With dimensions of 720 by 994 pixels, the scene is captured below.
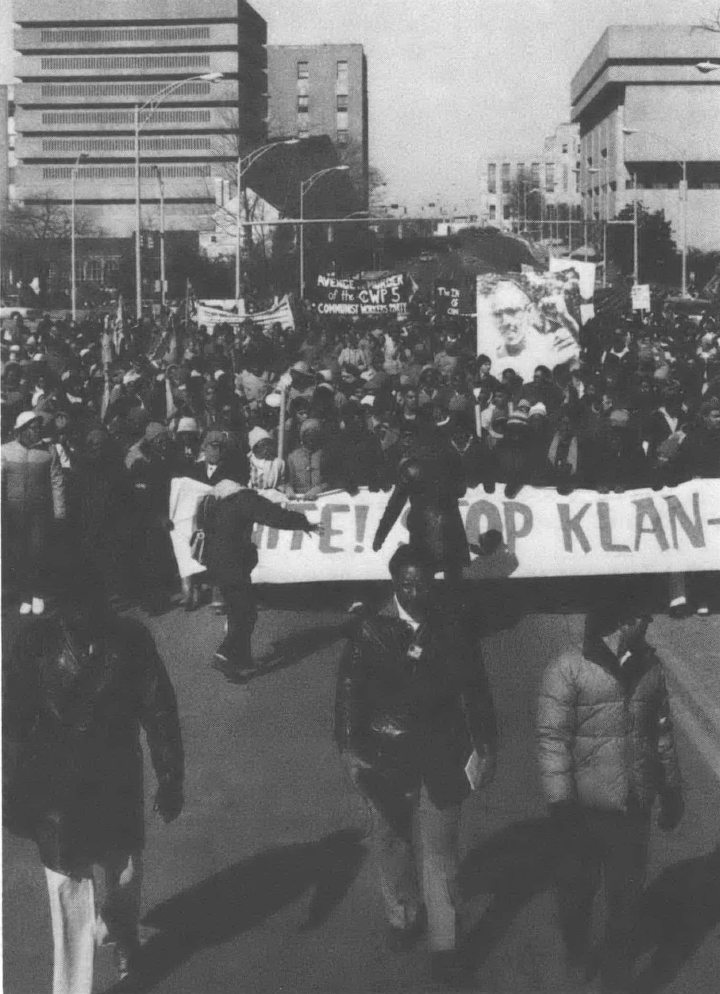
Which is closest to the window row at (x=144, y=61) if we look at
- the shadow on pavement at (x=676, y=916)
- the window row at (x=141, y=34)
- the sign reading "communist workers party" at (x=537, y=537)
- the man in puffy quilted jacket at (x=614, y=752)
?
the window row at (x=141, y=34)

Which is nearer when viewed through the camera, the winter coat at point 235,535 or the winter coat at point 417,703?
the winter coat at point 417,703

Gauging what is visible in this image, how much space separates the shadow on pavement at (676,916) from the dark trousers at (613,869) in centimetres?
12

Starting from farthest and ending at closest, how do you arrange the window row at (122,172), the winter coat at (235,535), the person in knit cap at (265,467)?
the window row at (122,172) < the person in knit cap at (265,467) < the winter coat at (235,535)

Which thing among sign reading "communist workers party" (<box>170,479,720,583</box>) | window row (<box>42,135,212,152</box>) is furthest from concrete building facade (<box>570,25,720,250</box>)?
sign reading "communist workers party" (<box>170,479,720,583</box>)

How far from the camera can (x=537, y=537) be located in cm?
1149

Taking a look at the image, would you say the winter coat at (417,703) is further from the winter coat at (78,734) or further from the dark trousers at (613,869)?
the winter coat at (78,734)

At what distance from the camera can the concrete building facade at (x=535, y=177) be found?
142625 mm

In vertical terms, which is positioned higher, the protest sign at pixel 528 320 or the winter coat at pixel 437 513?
the protest sign at pixel 528 320

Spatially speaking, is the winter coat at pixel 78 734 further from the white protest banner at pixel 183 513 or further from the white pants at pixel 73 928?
the white protest banner at pixel 183 513

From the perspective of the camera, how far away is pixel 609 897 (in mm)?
5371

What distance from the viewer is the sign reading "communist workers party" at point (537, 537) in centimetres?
1137

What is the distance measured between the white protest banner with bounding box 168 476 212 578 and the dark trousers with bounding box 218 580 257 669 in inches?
69.1

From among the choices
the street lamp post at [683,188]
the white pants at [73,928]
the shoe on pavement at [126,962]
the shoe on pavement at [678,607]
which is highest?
the street lamp post at [683,188]

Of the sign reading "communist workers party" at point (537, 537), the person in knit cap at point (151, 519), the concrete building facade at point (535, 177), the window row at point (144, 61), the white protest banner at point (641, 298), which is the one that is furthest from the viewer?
the concrete building facade at point (535, 177)
